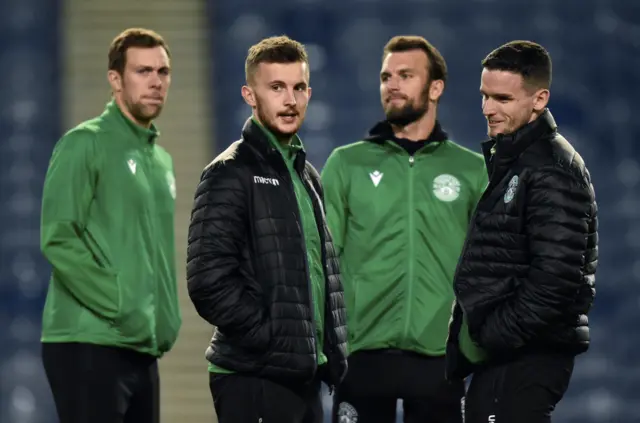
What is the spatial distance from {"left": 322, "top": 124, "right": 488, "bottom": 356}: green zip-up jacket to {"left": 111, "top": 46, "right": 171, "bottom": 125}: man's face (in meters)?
Result: 0.63

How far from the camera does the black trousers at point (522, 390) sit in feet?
12.0

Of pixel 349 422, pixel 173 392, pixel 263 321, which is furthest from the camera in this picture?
pixel 173 392

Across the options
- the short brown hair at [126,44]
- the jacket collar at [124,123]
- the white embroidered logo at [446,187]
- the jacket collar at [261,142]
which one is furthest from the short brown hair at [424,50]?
the jacket collar at [261,142]

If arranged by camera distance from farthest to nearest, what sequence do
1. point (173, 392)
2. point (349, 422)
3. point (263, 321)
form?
point (173, 392), point (349, 422), point (263, 321)

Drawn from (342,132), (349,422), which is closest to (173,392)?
(342,132)

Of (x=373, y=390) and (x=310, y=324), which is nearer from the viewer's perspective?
(x=310, y=324)

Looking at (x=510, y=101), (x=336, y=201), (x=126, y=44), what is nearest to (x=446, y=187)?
(x=336, y=201)

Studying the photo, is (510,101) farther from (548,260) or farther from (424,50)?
(424,50)

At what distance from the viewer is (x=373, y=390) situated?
4434mm

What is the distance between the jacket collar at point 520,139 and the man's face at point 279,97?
1.81 feet

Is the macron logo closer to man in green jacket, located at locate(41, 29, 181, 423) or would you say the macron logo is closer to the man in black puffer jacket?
the man in black puffer jacket

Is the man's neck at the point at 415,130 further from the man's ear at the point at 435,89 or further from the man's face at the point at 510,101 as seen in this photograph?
the man's face at the point at 510,101

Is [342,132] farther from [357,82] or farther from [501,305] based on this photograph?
[501,305]

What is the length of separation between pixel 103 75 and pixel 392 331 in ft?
7.88
